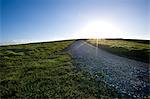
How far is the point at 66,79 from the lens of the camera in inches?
872

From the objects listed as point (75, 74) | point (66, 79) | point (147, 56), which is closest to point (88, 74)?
point (75, 74)

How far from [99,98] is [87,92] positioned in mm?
1795

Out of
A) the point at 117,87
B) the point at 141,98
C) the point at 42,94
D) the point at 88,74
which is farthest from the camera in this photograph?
the point at 88,74

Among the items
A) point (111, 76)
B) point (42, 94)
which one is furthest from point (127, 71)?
point (42, 94)

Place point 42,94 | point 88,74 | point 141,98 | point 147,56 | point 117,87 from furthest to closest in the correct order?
point 147,56
point 88,74
point 117,87
point 42,94
point 141,98

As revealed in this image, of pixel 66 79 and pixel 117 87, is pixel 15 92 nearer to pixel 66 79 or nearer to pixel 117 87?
pixel 66 79

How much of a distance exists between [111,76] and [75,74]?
15.1 ft

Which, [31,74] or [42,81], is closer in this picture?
[42,81]

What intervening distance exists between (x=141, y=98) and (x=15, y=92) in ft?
39.3

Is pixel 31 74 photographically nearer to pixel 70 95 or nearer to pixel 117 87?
pixel 70 95

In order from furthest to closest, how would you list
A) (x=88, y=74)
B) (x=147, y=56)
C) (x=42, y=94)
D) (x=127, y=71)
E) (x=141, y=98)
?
(x=147, y=56) → (x=127, y=71) → (x=88, y=74) → (x=42, y=94) → (x=141, y=98)

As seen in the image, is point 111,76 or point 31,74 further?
point 31,74

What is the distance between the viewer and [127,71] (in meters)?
25.8

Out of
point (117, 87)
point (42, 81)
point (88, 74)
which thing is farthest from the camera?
point (88, 74)
